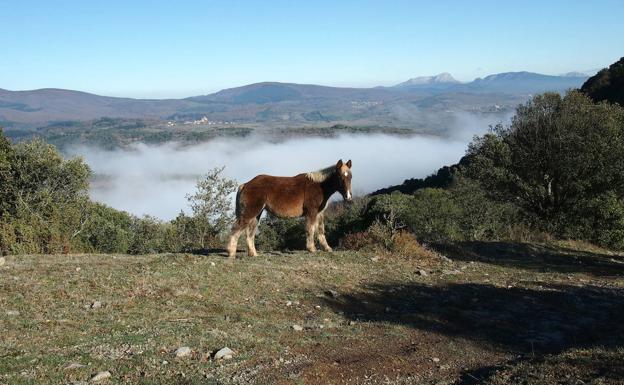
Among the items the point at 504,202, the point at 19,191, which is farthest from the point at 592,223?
the point at 19,191

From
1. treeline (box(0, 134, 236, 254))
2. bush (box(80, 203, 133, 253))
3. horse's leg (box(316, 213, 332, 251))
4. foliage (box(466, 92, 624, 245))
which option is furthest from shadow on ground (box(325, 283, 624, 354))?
bush (box(80, 203, 133, 253))

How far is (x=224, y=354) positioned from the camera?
24.9 ft

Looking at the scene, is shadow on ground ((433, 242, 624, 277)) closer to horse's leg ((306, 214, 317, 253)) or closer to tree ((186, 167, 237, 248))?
horse's leg ((306, 214, 317, 253))

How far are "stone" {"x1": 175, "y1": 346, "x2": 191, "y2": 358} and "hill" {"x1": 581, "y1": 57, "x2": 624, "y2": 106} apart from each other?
65.1m

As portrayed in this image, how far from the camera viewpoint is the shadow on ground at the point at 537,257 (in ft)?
57.4

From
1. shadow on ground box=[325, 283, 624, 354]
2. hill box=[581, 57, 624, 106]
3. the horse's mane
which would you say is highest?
hill box=[581, 57, 624, 106]

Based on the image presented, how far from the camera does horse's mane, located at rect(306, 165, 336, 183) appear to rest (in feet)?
50.6

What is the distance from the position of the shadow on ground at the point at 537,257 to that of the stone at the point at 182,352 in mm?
12391

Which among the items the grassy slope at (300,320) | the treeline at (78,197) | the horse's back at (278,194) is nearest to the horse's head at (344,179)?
the horse's back at (278,194)

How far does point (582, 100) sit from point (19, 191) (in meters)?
35.8

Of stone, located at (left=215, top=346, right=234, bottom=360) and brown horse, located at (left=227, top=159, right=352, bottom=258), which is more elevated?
brown horse, located at (left=227, top=159, right=352, bottom=258)

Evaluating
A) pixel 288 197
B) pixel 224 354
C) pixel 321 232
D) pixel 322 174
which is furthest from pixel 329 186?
pixel 224 354

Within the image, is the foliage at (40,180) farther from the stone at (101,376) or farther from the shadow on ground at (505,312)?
the stone at (101,376)

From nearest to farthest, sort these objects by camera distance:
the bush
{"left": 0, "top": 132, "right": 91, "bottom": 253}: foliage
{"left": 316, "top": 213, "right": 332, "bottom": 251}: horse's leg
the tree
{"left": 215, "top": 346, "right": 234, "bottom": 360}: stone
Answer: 1. {"left": 215, "top": 346, "right": 234, "bottom": 360}: stone
2. {"left": 316, "top": 213, "right": 332, "bottom": 251}: horse's leg
3. the bush
4. {"left": 0, "top": 132, "right": 91, "bottom": 253}: foliage
5. the tree
